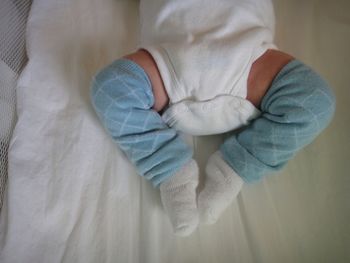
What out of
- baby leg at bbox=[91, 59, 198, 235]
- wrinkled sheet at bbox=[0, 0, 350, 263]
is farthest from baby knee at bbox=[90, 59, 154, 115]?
wrinkled sheet at bbox=[0, 0, 350, 263]

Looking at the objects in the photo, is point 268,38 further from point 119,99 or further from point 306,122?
point 119,99

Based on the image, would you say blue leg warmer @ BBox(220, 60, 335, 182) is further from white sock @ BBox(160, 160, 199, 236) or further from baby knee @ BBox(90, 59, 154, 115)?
baby knee @ BBox(90, 59, 154, 115)

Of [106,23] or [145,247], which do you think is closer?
[145,247]

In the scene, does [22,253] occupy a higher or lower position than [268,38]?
lower

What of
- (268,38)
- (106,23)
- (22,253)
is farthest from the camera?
(106,23)

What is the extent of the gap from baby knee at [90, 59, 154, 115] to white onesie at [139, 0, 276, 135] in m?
0.04

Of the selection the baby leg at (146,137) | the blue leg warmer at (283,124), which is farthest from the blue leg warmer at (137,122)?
the blue leg warmer at (283,124)

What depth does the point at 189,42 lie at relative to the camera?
0.59 metres

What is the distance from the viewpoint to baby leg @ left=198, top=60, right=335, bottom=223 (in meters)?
0.55

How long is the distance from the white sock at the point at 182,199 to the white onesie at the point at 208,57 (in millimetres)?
94

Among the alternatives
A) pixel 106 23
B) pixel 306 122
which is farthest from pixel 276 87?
pixel 106 23

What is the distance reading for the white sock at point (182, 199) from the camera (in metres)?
0.55

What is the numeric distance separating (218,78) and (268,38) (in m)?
0.15

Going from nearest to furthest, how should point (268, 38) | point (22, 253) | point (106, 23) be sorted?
point (22, 253)
point (268, 38)
point (106, 23)
